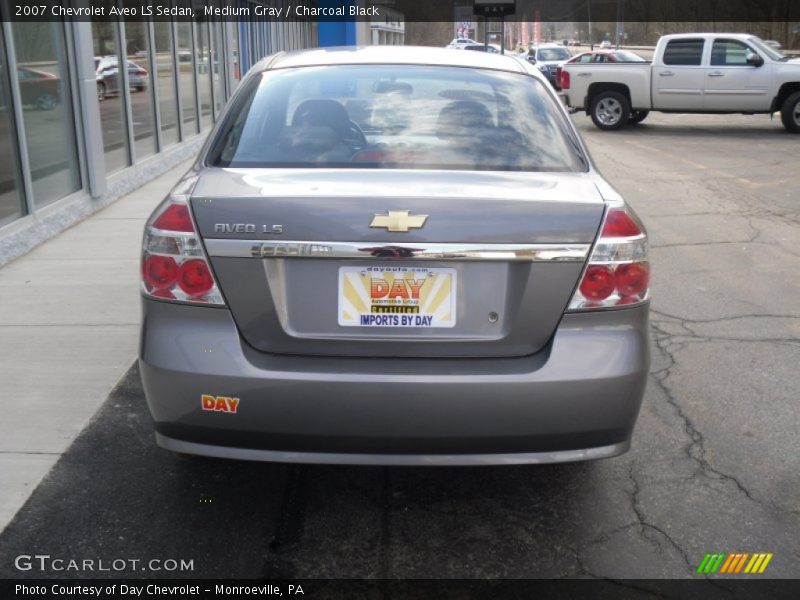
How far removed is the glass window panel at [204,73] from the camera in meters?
14.9

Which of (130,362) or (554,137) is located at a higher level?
(554,137)

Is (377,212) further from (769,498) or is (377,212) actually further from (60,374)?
(60,374)

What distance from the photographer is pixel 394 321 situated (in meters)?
2.85

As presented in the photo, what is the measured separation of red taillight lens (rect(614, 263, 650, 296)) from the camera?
2.96 m

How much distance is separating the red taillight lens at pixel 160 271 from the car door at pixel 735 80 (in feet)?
56.5

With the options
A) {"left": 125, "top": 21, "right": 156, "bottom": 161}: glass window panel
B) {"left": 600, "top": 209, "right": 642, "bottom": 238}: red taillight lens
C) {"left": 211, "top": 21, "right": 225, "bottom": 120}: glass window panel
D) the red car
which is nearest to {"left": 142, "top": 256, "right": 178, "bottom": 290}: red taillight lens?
{"left": 600, "top": 209, "right": 642, "bottom": 238}: red taillight lens

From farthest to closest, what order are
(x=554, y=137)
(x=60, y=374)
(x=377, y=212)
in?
→ (x=60, y=374) → (x=554, y=137) → (x=377, y=212)

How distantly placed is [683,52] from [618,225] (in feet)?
55.7

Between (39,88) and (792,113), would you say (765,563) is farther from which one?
(792,113)

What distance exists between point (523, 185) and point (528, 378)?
2.24 ft

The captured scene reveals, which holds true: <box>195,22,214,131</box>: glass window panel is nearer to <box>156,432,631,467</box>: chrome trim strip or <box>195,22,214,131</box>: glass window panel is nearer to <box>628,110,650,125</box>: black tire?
<box>628,110,650,125</box>: black tire

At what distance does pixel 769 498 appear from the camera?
351cm

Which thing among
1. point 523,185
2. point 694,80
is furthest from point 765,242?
point 694,80

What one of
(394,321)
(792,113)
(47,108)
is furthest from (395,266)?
(792,113)
